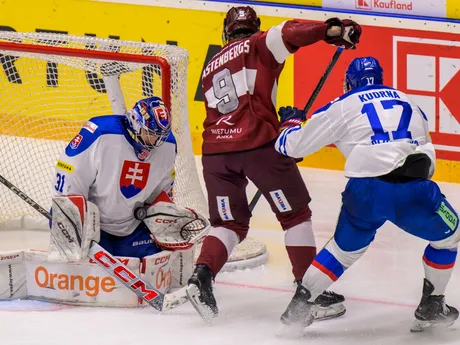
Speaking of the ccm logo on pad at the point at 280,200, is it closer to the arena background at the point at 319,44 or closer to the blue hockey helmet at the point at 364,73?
the blue hockey helmet at the point at 364,73

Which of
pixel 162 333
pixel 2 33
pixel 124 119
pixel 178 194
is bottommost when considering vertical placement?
pixel 162 333

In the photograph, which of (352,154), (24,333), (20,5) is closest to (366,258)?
(352,154)

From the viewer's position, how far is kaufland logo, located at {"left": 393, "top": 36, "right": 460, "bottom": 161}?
6.38 meters

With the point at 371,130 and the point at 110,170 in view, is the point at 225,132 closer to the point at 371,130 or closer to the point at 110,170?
the point at 110,170

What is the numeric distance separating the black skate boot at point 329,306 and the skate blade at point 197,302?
400mm

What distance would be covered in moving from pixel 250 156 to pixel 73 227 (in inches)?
30.2

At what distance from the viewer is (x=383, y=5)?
651cm

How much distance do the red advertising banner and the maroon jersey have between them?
208 cm

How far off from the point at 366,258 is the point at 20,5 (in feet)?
10.4

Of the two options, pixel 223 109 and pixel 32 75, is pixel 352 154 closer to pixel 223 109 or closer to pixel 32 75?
pixel 223 109

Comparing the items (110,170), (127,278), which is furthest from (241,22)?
(127,278)

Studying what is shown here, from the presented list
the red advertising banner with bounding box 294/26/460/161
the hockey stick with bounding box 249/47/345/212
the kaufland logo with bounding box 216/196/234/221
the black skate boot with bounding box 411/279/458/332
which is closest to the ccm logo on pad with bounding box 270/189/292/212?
the kaufland logo with bounding box 216/196/234/221

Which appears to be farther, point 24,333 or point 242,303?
point 242,303

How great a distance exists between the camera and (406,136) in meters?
3.97
